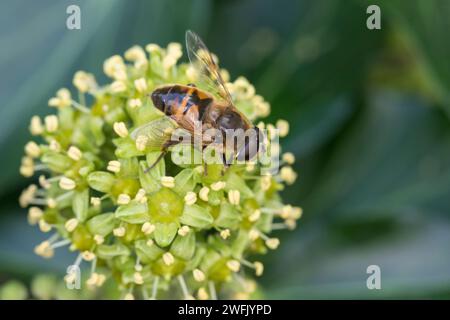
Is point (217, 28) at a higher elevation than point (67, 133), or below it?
higher

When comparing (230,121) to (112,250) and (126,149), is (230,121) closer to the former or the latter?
(126,149)

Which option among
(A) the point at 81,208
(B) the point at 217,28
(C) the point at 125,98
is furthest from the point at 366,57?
(A) the point at 81,208

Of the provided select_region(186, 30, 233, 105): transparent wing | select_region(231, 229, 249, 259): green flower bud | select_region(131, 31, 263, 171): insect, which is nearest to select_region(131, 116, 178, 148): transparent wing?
select_region(131, 31, 263, 171): insect

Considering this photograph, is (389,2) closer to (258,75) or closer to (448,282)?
(258,75)

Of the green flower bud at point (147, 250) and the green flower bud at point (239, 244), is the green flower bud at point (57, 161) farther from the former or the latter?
the green flower bud at point (239, 244)

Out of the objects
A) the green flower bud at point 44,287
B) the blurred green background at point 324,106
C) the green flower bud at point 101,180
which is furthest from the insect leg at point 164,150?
the blurred green background at point 324,106

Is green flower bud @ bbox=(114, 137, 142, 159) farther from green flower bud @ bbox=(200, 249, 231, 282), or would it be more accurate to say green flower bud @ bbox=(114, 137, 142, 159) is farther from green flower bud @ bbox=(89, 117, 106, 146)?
green flower bud @ bbox=(200, 249, 231, 282)

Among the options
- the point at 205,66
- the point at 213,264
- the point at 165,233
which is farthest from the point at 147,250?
the point at 205,66
